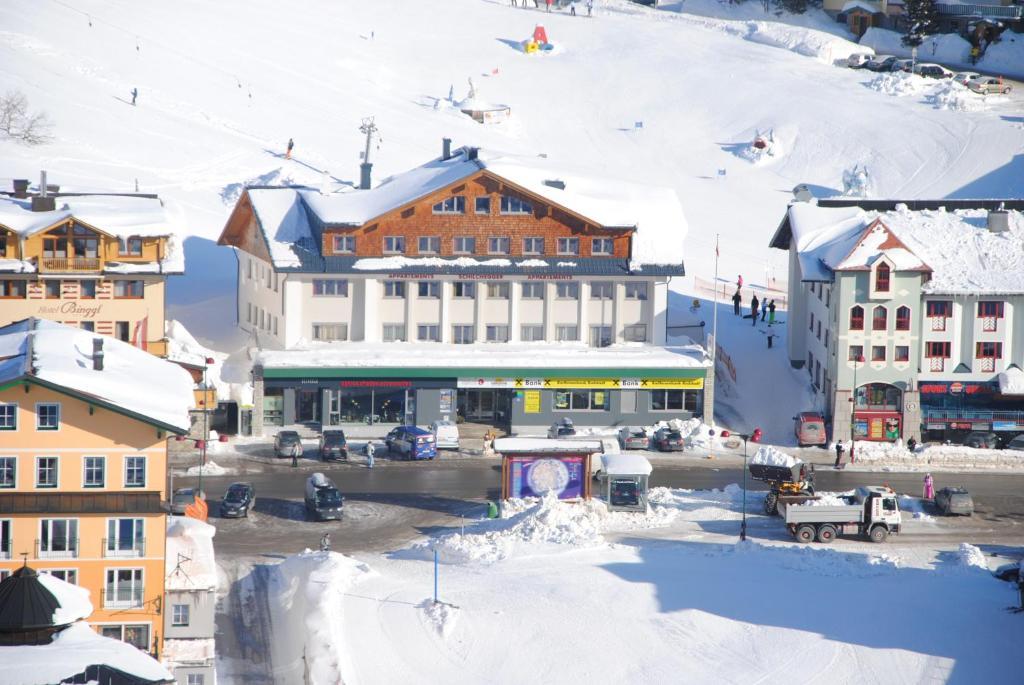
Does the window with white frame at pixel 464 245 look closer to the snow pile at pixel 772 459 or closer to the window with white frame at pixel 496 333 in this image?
the window with white frame at pixel 496 333

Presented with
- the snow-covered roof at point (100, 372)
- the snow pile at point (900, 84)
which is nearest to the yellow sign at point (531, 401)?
the snow-covered roof at point (100, 372)

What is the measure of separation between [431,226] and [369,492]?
1805cm

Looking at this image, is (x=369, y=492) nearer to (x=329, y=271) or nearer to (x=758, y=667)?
(x=329, y=271)

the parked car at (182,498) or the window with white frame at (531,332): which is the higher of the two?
the window with white frame at (531,332)

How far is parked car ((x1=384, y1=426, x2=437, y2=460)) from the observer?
8744 centimetres

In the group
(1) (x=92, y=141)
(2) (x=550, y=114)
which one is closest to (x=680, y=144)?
(2) (x=550, y=114)

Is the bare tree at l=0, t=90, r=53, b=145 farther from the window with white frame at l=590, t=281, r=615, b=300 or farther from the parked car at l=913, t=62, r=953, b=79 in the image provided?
the parked car at l=913, t=62, r=953, b=79

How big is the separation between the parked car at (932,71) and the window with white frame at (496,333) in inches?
3048

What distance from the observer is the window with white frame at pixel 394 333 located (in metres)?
95.6

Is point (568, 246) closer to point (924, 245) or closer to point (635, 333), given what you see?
point (635, 333)

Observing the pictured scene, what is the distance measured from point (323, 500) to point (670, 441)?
19.6m

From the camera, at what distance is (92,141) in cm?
12900

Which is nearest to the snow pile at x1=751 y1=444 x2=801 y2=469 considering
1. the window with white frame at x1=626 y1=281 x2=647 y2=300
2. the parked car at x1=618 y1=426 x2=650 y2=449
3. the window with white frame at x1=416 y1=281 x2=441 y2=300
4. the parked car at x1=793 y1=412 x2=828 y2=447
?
the parked car at x1=618 y1=426 x2=650 y2=449

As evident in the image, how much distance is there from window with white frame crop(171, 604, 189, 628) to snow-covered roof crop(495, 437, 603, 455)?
18.8 meters
